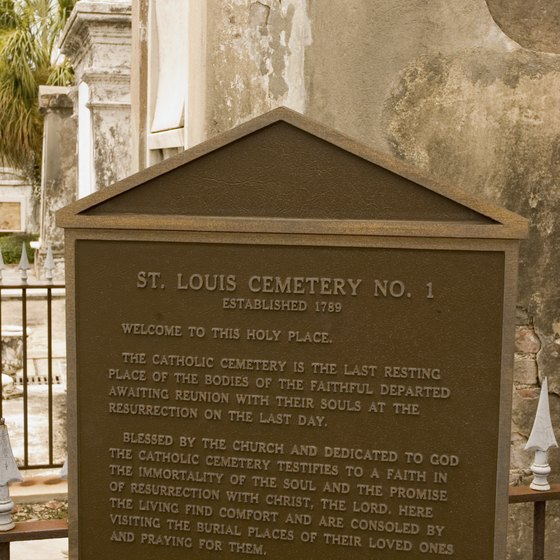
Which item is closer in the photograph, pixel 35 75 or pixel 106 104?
pixel 106 104

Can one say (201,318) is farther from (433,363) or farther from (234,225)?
(433,363)

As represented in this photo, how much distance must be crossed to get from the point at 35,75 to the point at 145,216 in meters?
23.9

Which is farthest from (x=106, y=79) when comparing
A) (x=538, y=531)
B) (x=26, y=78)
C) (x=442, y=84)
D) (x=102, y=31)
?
(x=26, y=78)

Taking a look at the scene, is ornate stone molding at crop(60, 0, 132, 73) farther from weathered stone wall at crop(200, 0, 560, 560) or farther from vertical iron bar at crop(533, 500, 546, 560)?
vertical iron bar at crop(533, 500, 546, 560)

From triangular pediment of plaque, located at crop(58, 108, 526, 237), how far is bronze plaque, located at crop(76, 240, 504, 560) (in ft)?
0.35

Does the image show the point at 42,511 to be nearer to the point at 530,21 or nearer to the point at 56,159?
the point at 530,21

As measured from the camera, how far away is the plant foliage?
24594 mm

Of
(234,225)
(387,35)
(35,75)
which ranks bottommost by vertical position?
(234,225)

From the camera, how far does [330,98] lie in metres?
4.29

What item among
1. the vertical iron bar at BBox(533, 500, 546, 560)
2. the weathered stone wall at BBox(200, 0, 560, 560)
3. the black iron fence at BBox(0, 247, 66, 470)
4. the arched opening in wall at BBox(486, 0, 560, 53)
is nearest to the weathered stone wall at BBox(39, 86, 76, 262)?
the black iron fence at BBox(0, 247, 66, 470)

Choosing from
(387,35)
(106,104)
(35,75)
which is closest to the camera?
(387,35)

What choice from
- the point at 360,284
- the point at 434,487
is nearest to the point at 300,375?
the point at 360,284

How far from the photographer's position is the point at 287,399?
2.87 meters

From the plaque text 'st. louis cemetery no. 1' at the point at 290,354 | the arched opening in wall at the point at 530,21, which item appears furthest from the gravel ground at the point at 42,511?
the arched opening in wall at the point at 530,21
